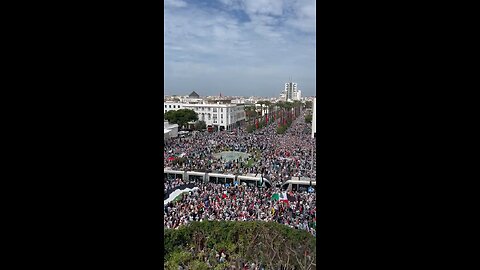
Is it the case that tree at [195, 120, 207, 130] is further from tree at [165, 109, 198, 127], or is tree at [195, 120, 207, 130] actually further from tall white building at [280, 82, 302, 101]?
tall white building at [280, 82, 302, 101]

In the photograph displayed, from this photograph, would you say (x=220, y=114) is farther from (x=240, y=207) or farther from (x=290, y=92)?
(x=240, y=207)

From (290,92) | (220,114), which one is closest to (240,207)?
(290,92)

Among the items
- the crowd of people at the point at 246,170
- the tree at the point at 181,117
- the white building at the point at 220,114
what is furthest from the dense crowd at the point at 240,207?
the white building at the point at 220,114

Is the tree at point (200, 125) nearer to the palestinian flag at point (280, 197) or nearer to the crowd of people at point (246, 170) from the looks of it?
the crowd of people at point (246, 170)

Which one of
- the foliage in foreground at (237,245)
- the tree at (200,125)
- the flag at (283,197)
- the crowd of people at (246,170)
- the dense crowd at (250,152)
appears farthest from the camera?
the tree at (200,125)
